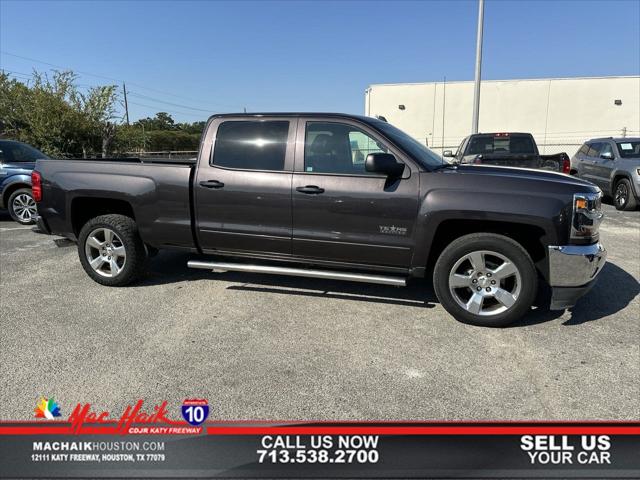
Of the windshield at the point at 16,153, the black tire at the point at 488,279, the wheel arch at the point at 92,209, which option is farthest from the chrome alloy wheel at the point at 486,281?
the windshield at the point at 16,153

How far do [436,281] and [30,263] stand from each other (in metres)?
5.22

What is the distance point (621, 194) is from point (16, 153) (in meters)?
13.5

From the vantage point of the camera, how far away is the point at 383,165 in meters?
3.86

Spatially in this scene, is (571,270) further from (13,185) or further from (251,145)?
(13,185)

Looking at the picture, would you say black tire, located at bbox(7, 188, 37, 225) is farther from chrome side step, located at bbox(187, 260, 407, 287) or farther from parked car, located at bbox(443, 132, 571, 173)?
parked car, located at bbox(443, 132, 571, 173)

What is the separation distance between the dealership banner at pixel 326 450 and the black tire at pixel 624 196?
31.9 ft

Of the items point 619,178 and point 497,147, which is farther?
point 619,178

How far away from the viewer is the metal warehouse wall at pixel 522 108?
28281 millimetres

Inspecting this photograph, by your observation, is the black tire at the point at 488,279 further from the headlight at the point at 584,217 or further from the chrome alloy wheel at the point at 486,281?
the headlight at the point at 584,217

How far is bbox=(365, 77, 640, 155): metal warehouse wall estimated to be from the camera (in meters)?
28.3

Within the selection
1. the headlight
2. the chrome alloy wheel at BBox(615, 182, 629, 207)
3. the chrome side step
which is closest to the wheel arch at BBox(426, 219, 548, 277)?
the headlight

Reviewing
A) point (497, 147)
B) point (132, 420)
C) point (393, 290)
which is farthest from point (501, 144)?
point (132, 420)

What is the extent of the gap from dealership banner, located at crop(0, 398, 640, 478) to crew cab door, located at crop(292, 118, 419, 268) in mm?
1867

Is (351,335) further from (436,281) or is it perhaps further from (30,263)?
(30,263)
